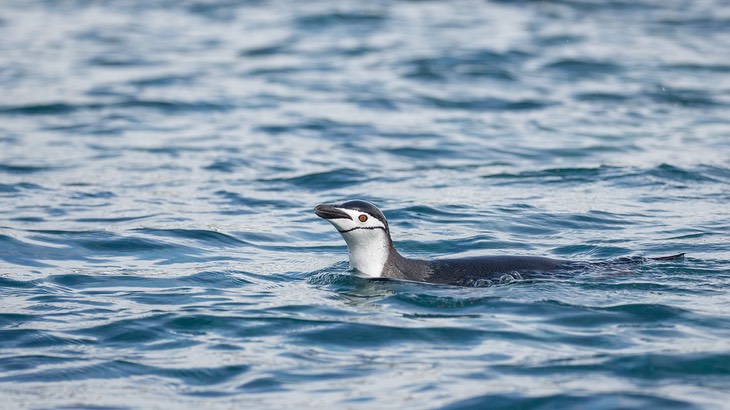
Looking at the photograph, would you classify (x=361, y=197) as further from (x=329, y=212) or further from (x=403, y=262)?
(x=329, y=212)

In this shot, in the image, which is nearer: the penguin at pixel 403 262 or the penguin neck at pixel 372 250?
the penguin at pixel 403 262

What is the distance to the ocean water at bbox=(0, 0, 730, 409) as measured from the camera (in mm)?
9305

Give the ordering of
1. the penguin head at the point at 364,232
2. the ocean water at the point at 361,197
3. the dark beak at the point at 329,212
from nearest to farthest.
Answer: the ocean water at the point at 361,197 < the dark beak at the point at 329,212 < the penguin head at the point at 364,232

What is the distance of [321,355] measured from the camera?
970 cm

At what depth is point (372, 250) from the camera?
11.6 metres

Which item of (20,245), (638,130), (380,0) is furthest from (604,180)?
(380,0)

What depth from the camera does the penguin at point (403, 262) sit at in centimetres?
1137

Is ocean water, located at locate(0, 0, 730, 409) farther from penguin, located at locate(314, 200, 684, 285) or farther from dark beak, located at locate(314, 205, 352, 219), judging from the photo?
dark beak, located at locate(314, 205, 352, 219)

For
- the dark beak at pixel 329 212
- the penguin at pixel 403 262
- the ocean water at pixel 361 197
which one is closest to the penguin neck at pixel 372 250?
the penguin at pixel 403 262

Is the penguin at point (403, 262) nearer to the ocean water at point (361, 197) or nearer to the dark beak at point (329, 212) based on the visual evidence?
the dark beak at point (329, 212)

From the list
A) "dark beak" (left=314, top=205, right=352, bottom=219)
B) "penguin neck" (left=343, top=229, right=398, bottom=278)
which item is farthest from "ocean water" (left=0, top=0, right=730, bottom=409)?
"dark beak" (left=314, top=205, right=352, bottom=219)

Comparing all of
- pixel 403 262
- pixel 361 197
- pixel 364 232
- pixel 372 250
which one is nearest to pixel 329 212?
pixel 364 232

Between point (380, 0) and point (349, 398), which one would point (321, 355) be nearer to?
point (349, 398)

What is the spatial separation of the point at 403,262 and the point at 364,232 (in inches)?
20.0
